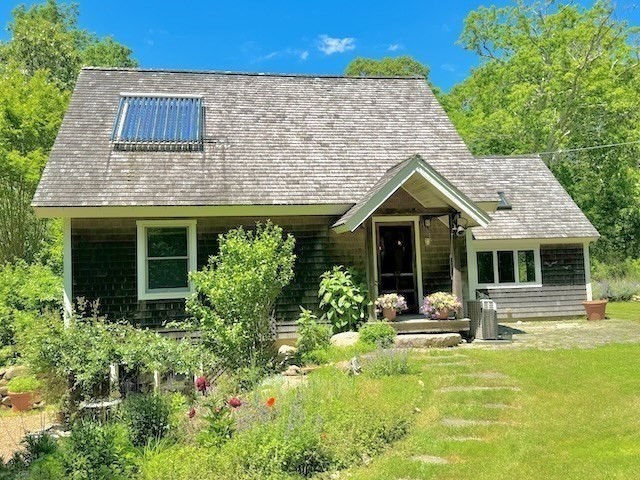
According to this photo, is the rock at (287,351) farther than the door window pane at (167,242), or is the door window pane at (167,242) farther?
the door window pane at (167,242)

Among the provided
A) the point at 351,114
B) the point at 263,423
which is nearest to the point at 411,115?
the point at 351,114

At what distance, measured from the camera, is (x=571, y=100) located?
28359 millimetres

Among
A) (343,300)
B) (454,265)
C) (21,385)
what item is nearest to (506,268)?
(454,265)

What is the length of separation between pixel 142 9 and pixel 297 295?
1509cm

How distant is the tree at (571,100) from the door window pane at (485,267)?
15.6m

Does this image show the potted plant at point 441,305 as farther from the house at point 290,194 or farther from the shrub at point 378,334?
the shrub at point 378,334

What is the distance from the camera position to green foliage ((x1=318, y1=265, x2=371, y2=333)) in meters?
11.6

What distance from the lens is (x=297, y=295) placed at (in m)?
12.1

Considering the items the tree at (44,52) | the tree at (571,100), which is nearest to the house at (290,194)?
the tree at (571,100)

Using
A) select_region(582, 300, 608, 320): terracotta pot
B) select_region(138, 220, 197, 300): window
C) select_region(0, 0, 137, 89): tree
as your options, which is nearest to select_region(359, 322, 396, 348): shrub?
select_region(138, 220, 197, 300): window

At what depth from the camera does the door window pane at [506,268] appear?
1645 centimetres

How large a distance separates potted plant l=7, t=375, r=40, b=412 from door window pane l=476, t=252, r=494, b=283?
12370 millimetres

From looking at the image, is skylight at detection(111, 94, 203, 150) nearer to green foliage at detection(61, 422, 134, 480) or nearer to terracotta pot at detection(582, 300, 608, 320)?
green foliage at detection(61, 422, 134, 480)

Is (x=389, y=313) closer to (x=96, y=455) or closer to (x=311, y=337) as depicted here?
(x=311, y=337)
